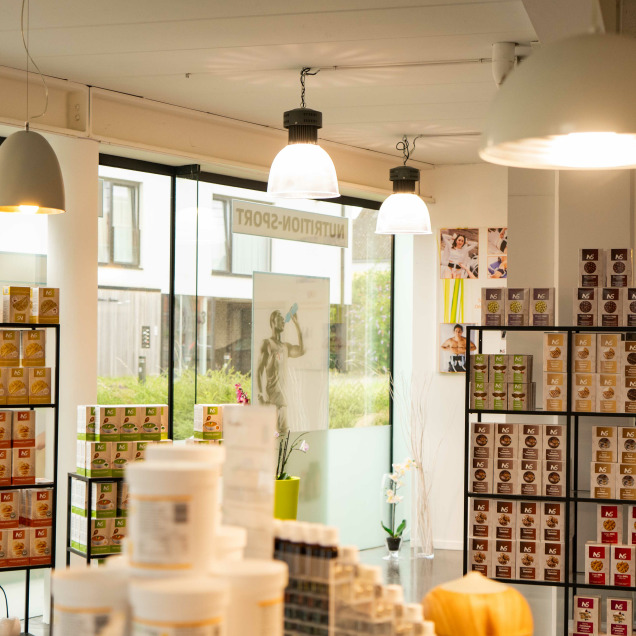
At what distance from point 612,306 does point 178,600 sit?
3.29 m

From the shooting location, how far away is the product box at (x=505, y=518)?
4305mm

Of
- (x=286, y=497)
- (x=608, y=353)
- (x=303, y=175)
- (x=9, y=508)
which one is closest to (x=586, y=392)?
(x=608, y=353)

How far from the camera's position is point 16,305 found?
4.57m

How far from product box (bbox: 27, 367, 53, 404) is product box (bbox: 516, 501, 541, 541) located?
234cm

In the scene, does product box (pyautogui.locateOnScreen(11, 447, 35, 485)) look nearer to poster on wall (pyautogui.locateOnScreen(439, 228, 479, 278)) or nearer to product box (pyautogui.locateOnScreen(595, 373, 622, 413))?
product box (pyautogui.locateOnScreen(595, 373, 622, 413))

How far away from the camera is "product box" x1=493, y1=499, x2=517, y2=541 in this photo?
4305 millimetres

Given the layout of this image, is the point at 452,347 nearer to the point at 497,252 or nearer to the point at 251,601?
the point at 497,252

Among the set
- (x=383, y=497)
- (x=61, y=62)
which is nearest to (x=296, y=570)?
(x=61, y=62)

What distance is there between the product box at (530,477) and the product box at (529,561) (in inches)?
9.1

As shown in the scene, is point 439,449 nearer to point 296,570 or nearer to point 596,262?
point 596,262

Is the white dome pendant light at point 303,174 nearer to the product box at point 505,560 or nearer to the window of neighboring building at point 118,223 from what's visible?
the product box at point 505,560

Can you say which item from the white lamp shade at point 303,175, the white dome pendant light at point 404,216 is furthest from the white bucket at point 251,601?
the white dome pendant light at point 404,216

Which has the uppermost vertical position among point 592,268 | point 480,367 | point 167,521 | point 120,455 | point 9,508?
point 592,268

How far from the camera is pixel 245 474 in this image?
5.46ft
